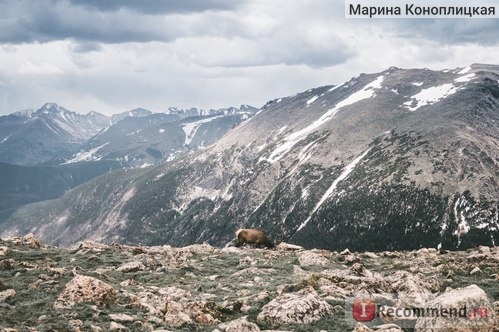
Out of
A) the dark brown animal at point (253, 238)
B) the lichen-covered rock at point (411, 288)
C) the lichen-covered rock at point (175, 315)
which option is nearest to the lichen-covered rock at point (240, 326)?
the lichen-covered rock at point (175, 315)

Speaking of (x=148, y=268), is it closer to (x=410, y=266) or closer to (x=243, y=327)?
(x=243, y=327)

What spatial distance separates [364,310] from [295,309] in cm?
266

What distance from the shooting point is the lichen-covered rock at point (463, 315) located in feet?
46.1

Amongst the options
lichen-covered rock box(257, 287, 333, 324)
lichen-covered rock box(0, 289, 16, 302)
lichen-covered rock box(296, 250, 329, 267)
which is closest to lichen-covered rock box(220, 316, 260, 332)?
lichen-covered rock box(257, 287, 333, 324)

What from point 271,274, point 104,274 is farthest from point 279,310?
point 104,274

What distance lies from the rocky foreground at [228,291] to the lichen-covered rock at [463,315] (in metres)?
0.03

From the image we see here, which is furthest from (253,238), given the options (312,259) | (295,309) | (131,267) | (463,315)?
(463,315)

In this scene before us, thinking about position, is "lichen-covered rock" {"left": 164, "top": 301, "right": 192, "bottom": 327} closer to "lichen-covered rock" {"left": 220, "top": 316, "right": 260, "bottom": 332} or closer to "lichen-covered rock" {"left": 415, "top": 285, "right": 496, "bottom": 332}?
"lichen-covered rock" {"left": 220, "top": 316, "right": 260, "bottom": 332}

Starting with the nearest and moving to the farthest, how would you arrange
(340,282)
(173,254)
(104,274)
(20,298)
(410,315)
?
1. (410,315)
2. (20,298)
3. (340,282)
4. (104,274)
5. (173,254)

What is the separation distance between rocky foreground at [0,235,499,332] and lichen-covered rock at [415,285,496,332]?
34 mm

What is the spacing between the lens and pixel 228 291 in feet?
70.5

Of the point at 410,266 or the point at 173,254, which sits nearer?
the point at 410,266

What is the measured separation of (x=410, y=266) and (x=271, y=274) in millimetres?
8361

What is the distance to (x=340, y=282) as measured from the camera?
21.6m
